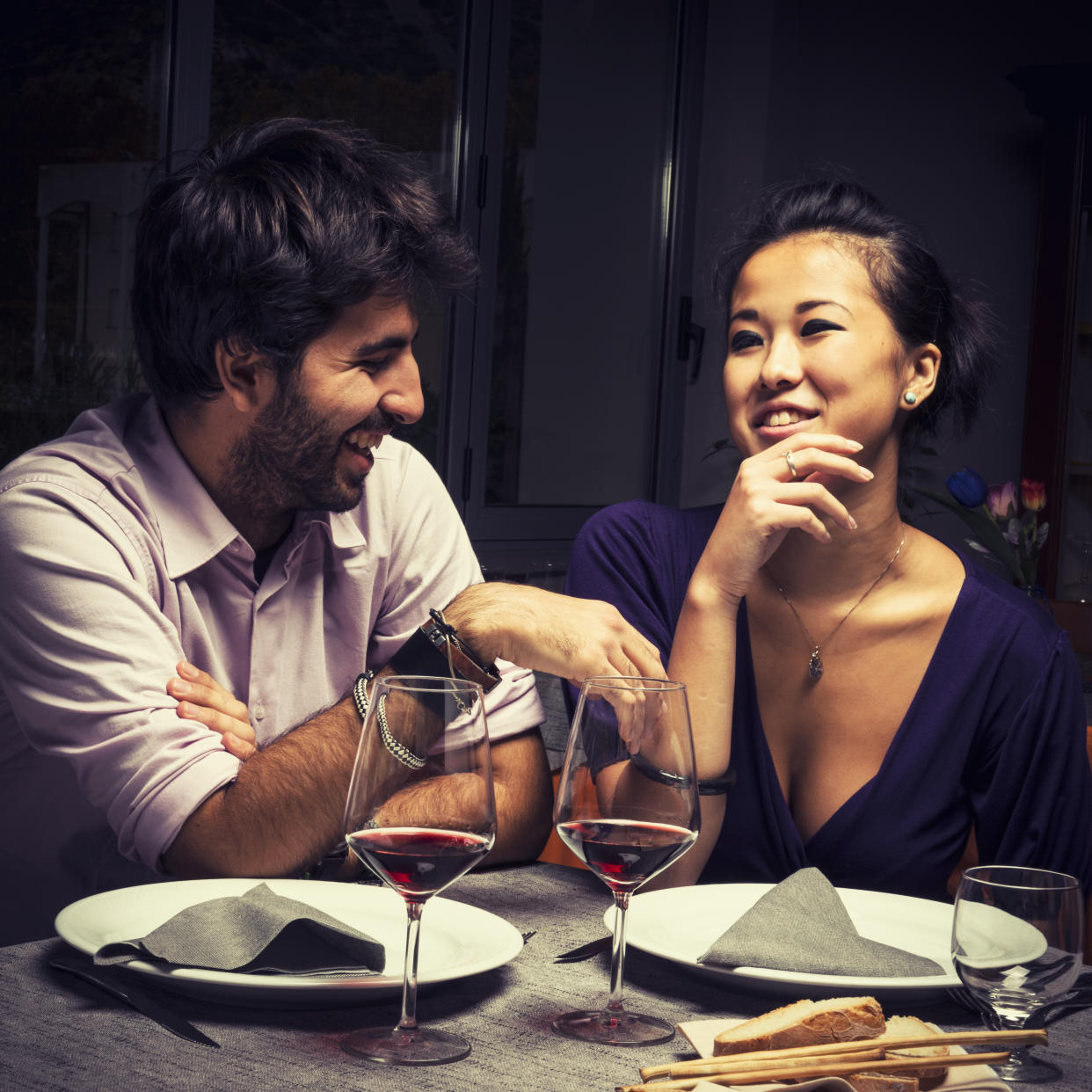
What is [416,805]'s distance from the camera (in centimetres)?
74

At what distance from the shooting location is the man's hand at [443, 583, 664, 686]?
1.20 metres

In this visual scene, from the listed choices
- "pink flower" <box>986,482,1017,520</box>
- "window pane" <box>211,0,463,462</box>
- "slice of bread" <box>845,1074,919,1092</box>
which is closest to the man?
"slice of bread" <box>845,1074,919,1092</box>

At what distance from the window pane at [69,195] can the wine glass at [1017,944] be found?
2.41 meters

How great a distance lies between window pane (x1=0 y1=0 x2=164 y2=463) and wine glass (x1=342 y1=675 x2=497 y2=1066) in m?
2.23

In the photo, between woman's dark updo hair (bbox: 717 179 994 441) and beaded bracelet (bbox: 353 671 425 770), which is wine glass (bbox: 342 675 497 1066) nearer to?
beaded bracelet (bbox: 353 671 425 770)

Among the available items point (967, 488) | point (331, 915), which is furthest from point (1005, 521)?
point (331, 915)

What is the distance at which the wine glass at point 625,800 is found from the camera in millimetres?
786

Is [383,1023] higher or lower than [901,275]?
lower

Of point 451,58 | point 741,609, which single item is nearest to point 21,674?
point 741,609

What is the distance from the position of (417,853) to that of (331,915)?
0.24 meters

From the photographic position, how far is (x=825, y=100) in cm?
454

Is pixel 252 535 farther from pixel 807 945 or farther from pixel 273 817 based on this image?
pixel 807 945

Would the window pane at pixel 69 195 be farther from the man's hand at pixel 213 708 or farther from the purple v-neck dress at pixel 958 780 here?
the purple v-neck dress at pixel 958 780

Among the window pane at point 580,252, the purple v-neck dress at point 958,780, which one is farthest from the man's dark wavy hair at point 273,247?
the window pane at point 580,252
